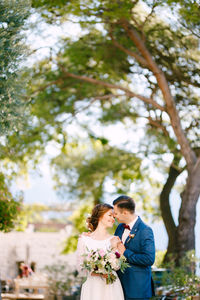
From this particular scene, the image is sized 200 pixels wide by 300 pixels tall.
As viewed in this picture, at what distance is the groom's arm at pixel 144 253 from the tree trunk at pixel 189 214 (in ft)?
19.5

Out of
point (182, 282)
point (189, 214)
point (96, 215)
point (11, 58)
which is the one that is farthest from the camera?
point (189, 214)

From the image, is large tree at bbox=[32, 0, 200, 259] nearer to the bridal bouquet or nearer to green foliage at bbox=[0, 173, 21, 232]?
green foliage at bbox=[0, 173, 21, 232]

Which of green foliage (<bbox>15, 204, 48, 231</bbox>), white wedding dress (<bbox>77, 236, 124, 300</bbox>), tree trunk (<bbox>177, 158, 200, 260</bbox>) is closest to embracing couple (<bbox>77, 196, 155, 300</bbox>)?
white wedding dress (<bbox>77, 236, 124, 300</bbox>)

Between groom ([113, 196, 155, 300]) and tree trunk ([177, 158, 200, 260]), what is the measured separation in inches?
228

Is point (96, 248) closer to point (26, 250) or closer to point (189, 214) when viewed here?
point (189, 214)

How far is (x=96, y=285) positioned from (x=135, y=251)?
523mm

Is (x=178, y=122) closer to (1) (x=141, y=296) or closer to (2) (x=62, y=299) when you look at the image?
(2) (x=62, y=299)

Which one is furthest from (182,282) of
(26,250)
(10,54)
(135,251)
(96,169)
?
(26,250)

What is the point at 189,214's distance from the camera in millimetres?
10961

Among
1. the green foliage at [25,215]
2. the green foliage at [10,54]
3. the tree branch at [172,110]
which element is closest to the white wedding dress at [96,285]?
the green foliage at [10,54]

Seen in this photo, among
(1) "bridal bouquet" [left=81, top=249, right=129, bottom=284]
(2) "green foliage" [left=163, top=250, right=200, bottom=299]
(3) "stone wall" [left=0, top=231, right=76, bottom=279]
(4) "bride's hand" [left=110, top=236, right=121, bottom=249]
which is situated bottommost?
(3) "stone wall" [left=0, top=231, right=76, bottom=279]

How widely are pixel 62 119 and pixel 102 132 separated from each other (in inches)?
90.8

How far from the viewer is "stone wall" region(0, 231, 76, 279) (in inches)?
668

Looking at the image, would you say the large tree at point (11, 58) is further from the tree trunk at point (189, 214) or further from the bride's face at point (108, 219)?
the tree trunk at point (189, 214)
